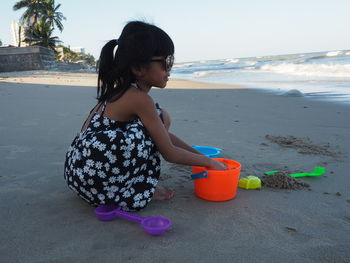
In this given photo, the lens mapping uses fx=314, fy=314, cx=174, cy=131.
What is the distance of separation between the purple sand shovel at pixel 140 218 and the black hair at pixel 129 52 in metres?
0.52

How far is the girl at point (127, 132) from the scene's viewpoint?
1412 millimetres

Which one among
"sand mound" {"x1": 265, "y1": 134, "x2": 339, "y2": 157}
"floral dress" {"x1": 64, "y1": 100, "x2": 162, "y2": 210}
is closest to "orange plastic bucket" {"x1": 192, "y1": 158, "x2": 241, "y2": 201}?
"floral dress" {"x1": 64, "y1": 100, "x2": 162, "y2": 210}

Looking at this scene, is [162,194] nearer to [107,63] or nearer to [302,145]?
[107,63]

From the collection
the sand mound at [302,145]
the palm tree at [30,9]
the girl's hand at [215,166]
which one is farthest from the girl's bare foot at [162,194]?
the palm tree at [30,9]

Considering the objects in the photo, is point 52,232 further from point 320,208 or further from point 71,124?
point 71,124

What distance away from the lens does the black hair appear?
1.43 meters

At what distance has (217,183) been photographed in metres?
1.62

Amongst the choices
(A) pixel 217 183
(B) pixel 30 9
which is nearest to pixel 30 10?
(B) pixel 30 9

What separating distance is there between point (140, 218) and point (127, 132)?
0.39 m

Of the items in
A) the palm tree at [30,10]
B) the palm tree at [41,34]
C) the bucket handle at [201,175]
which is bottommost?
the bucket handle at [201,175]

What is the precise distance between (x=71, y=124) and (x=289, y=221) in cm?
262

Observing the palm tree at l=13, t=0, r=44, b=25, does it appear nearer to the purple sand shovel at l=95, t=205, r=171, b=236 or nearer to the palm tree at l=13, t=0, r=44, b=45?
the palm tree at l=13, t=0, r=44, b=45

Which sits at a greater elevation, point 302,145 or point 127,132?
point 127,132

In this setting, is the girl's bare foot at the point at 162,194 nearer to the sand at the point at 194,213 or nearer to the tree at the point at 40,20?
the sand at the point at 194,213
